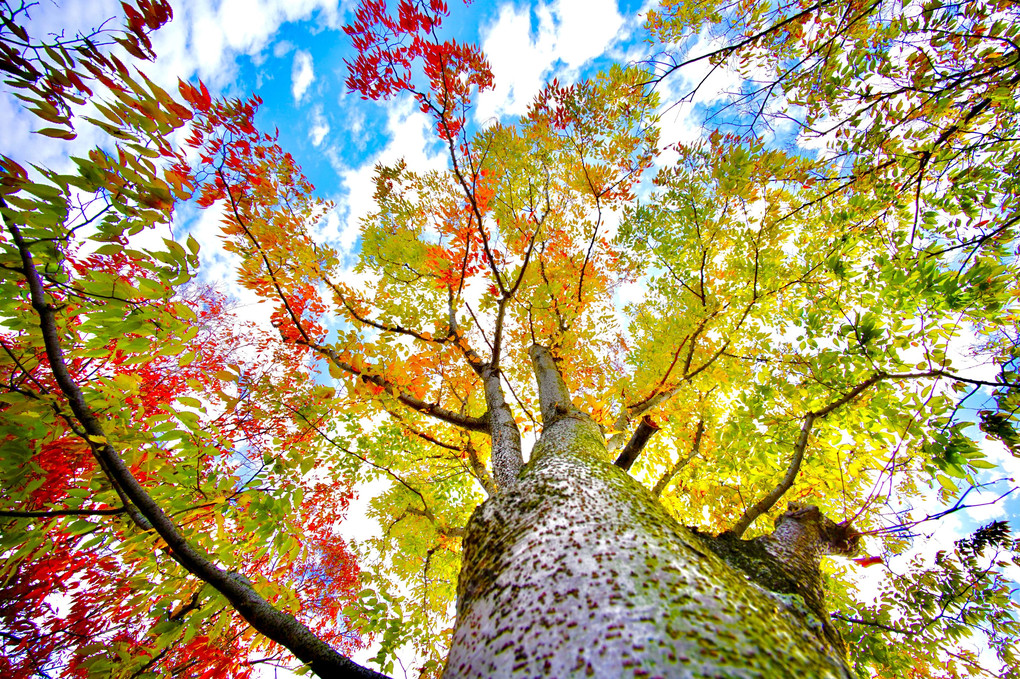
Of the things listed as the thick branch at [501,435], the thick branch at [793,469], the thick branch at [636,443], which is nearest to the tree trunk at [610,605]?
the thick branch at [793,469]

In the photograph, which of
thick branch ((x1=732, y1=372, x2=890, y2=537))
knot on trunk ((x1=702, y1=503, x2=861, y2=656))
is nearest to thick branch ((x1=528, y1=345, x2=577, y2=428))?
thick branch ((x1=732, y1=372, x2=890, y2=537))

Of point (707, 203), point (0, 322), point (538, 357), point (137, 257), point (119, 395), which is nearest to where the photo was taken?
point (137, 257)

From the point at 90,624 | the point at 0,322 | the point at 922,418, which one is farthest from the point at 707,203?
the point at 90,624

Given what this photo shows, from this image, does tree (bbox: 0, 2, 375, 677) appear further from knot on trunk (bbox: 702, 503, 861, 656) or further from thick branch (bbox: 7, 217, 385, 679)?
knot on trunk (bbox: 702, 503, 861, 656)

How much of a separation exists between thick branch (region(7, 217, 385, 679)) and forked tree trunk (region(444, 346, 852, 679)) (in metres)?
0.69

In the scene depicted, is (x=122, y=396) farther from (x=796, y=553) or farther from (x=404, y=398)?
(x=796, y=553)

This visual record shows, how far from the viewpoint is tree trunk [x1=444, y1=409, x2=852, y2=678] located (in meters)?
0.95

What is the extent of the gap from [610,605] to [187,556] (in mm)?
1852

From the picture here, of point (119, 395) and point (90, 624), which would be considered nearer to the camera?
point (119, 395)

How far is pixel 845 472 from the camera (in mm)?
4078

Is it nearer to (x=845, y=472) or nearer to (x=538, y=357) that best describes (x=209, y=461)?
(x=538, y=357)

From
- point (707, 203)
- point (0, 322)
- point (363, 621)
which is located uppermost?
point (707, 203)

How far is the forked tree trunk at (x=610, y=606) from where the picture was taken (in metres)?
0.95

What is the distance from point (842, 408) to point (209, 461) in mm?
5212
